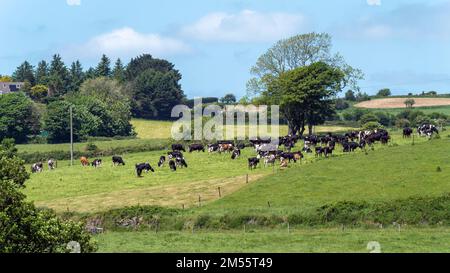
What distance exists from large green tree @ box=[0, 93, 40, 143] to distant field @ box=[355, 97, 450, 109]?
63408 millimetres

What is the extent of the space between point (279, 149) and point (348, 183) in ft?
74.6

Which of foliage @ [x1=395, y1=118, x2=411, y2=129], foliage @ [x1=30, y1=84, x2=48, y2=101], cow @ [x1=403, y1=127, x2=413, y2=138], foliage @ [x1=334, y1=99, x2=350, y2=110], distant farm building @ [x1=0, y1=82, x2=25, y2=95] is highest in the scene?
distant farm building @ [x1=0, y1=82, x2=25, y2=95]

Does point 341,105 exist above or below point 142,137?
above

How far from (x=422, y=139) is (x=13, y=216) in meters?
53.7

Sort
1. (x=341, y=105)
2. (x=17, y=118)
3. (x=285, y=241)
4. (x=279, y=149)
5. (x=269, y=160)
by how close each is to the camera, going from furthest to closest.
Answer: (x=341, y=105), (x=17, y=118), (x=279, y=149), (x=269, y=160), (x=285, y=241)

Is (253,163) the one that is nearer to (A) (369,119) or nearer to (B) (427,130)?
(B) (427,130)

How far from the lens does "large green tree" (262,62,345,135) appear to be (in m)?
90.8

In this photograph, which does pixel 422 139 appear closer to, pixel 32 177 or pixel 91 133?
pixel 32 177

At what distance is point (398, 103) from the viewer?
138 meters

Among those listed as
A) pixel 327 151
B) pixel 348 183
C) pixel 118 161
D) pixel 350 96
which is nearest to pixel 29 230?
pixel 348 183

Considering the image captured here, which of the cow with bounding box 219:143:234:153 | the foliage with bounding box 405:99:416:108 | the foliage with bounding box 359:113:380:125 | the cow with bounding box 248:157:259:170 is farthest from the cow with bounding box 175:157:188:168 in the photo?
the foliage with bounding box 405:99:416:108

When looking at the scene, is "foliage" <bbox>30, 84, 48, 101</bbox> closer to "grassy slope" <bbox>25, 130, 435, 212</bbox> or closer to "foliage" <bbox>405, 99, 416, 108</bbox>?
"foliage" <bbox>405, 99, 416, 108</bbox>
